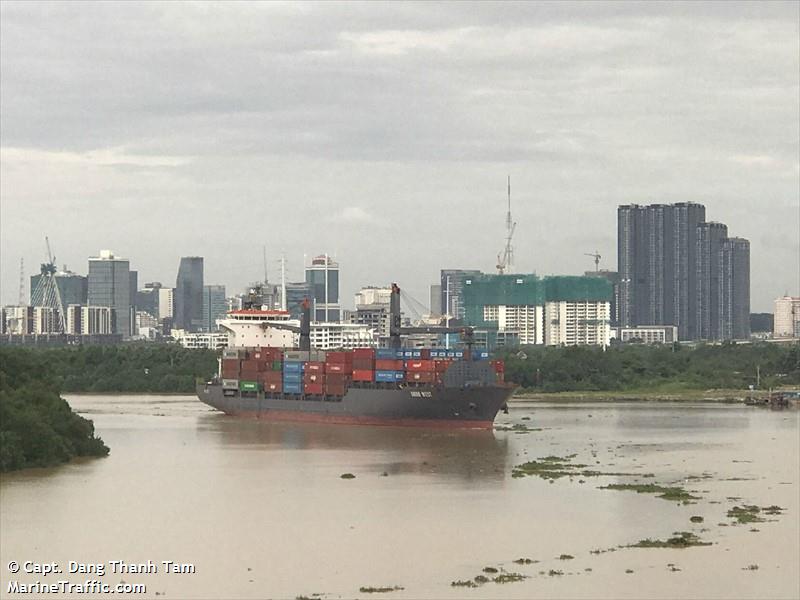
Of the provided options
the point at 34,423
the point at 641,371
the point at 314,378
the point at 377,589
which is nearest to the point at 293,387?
the point at 314,378

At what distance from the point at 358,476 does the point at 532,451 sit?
44.6 feet

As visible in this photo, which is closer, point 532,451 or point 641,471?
point 641,471

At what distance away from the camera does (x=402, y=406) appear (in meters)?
84.2

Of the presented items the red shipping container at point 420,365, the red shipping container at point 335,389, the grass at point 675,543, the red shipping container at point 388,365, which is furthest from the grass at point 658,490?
the red shipping container at point 335,389

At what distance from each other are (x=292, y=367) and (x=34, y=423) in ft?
125

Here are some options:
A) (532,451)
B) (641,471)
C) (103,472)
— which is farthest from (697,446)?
(103,472)

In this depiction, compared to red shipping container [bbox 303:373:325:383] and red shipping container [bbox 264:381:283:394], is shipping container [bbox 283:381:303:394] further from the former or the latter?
red shipping container [bbox 303:373:325:383]

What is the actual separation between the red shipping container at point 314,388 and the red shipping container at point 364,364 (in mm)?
3557

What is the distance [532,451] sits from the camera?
67812mm

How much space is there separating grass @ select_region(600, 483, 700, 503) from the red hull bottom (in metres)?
29.6

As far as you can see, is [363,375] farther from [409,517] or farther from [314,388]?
[409,517]

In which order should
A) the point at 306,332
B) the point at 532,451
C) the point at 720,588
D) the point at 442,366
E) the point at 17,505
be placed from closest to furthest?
the point at 720,588
the point at 17,505
the point at 532,451
the point at 442,366
the point at 306,332

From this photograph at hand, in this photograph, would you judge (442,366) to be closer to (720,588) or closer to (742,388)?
(720,588)

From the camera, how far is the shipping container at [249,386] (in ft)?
322
